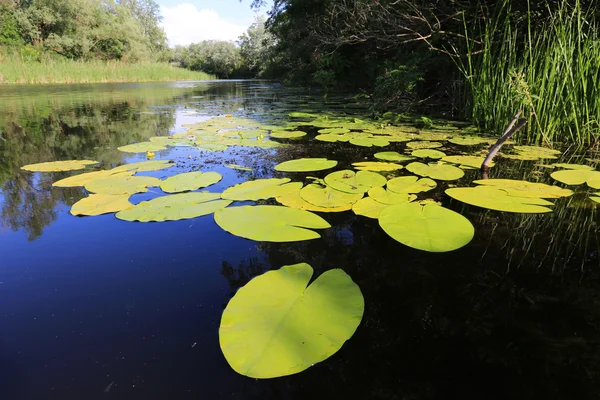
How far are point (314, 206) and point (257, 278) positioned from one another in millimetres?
496

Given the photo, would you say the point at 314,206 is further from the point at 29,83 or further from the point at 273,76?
the point at 273,76

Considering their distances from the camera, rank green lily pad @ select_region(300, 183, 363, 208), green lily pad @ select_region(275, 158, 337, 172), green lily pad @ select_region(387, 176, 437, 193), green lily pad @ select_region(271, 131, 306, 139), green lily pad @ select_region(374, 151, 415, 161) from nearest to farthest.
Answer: green lily pad @ select_region(300, 183, 363, 208) < green lily pad @ select_region(387, 176, 437, 193) < green lily pad @ select_region(275, 158, 337, 172) < green lily pad @ select_region(374, 151, 415, 161) < green lily pad @ select_region(271, 131, 306, 139)

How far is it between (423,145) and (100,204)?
195 cm

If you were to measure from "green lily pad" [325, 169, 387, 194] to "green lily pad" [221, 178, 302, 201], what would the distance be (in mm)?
A: 162

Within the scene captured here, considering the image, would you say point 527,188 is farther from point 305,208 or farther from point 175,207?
point 175,207

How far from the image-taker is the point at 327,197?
125 cm

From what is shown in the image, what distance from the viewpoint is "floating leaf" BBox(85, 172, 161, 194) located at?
1.34 meters

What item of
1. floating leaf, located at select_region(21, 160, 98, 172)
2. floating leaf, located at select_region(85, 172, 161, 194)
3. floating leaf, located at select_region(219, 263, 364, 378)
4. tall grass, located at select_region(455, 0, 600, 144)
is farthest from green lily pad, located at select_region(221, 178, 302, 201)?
tall grass, located at select_region(455, 0, 600, 144)

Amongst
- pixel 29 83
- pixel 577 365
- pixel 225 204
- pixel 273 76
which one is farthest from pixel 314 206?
pixel 273 76

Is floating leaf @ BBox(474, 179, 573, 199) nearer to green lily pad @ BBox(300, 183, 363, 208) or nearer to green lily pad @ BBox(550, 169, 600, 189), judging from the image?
green lily pad @ BBox(550, 169, 600, 189)

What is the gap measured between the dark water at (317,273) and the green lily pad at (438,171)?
251 mm

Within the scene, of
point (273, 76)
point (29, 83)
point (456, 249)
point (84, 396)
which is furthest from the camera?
point (273, 76)

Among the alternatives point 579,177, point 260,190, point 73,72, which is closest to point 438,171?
point 579,177

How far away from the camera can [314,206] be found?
118cm
